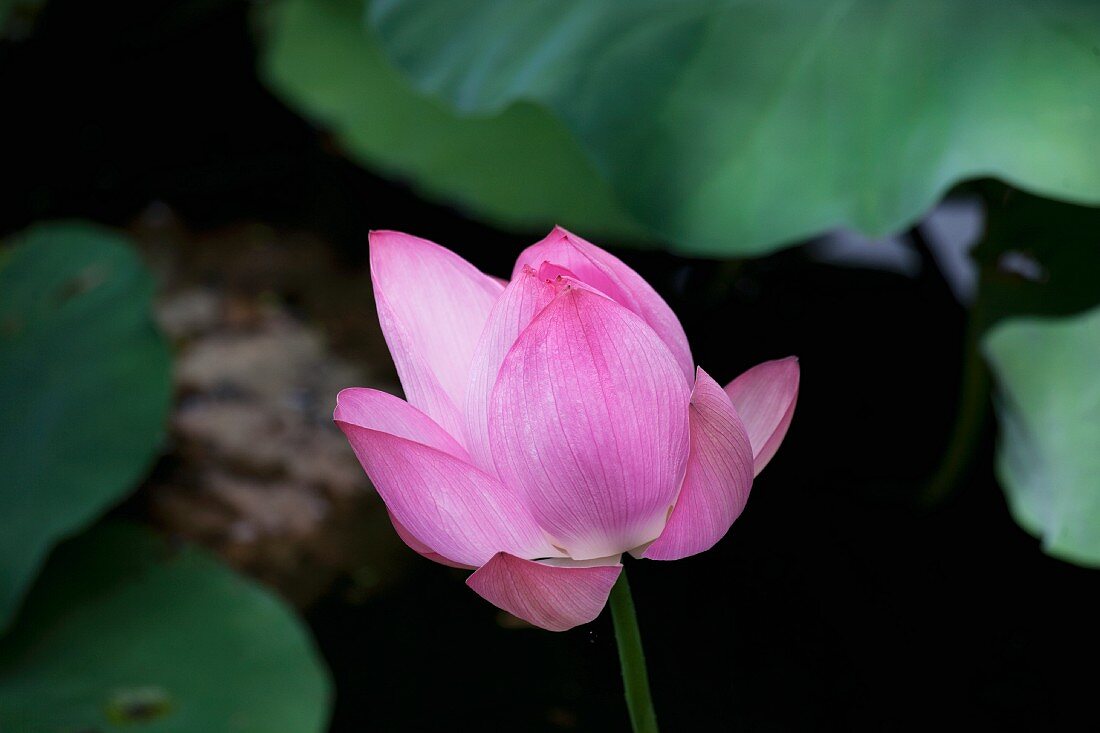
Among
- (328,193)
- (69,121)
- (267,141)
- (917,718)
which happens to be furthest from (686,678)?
(69,121)

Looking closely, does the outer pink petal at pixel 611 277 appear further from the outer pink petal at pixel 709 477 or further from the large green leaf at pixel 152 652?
the large green leaf at pixel 152 652

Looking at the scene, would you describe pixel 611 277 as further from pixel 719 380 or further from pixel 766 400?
pixel 719 380

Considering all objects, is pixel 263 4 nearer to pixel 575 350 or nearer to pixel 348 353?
pixel 348 353

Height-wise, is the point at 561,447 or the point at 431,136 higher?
the point at 561,447

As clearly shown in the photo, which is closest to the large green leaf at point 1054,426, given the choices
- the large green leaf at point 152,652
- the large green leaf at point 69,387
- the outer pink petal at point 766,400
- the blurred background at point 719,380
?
the blurred background at point 719,380

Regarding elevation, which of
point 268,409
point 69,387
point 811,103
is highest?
point 811,103

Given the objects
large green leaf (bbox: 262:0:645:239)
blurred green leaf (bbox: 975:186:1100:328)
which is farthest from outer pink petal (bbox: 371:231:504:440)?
large green leaf (bbox: 262:0:645:239)

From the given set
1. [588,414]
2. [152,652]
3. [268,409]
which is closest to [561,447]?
[588,414]
